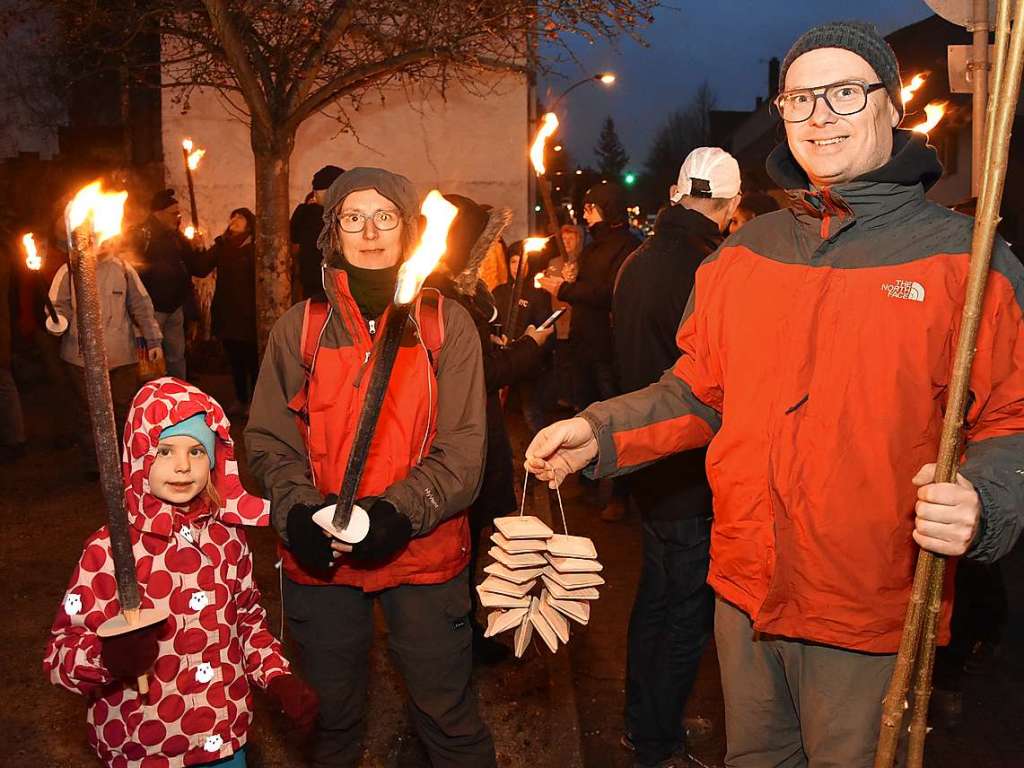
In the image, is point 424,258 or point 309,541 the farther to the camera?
point 309,541

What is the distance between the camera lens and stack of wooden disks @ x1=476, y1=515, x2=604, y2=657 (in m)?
3.14

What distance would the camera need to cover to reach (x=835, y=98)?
9.43 ft

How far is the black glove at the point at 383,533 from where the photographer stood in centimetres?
331

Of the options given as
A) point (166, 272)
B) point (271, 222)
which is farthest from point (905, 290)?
point (166, 272)

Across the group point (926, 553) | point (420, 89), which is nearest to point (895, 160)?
point (926, 553)

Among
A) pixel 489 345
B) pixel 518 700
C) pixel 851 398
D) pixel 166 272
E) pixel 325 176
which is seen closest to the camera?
pixel 851 398

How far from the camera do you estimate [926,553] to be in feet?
7.32

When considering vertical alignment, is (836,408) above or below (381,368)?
below

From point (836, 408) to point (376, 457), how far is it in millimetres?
1567

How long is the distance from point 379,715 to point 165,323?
651cm

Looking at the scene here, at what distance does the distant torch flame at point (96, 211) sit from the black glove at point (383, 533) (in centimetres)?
114

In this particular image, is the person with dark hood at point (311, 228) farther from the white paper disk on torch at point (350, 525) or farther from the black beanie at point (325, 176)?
the white paper disk on torch at point (350, 525)

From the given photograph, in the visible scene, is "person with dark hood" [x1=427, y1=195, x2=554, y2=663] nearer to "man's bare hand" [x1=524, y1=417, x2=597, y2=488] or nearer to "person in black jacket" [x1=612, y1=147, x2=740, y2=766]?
"person in black jacket" [x1=612, y1=147, x2=740, y2=766]

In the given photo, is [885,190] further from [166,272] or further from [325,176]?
[166,272]
